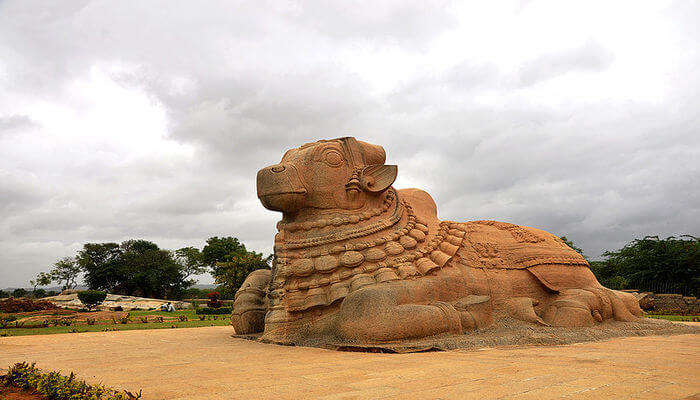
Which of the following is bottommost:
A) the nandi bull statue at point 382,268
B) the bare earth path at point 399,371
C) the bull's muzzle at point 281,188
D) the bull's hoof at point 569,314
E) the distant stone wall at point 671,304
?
the distant stone wall at point 671,304

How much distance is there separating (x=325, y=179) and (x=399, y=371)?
349 cm

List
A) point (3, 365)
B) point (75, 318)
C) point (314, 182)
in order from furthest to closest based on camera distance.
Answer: point (75, 318)
point (314, 182)
point (3, 365)

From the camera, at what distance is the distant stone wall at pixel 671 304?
13.1 meters

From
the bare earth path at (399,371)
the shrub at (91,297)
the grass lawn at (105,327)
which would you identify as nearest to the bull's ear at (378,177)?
the bare earth path at (399,371)

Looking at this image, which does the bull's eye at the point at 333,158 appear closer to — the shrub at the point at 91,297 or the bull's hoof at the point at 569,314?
the bull's hoof at the point at 569,314

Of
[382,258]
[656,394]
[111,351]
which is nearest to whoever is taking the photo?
[656,394]

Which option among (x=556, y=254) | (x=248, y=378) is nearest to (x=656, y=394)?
(x=248, y=378)

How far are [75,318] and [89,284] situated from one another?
34.7 metres

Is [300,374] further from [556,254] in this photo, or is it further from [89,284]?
[89,284]

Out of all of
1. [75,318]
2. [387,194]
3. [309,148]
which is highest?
[309,148]

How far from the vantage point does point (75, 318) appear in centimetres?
1260

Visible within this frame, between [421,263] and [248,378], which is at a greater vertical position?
[421,263]

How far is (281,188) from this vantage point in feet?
19.9

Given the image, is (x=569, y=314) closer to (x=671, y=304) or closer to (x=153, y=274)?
(x=671, y=304)
